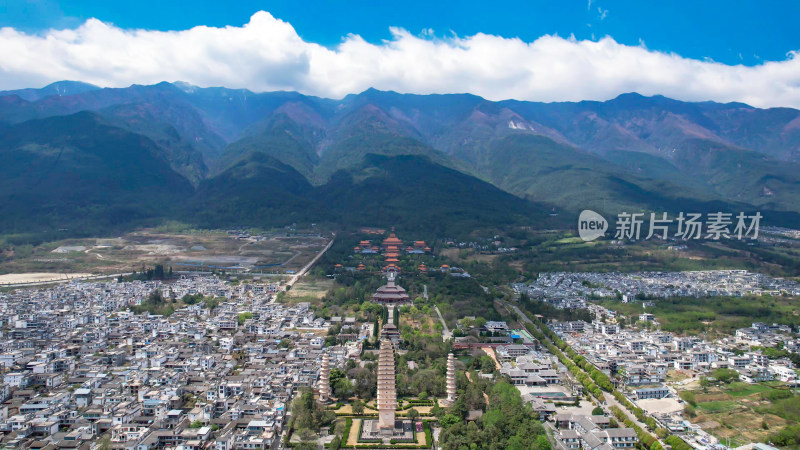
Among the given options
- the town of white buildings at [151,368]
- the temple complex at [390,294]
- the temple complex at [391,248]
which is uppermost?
the temple complex at [391,248]

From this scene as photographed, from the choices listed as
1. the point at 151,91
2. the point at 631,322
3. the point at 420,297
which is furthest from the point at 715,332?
the point at 151,91

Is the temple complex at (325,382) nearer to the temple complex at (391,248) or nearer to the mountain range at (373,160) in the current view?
the temple complex at (391,248)

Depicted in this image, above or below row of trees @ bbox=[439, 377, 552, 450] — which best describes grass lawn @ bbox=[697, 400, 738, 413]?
above

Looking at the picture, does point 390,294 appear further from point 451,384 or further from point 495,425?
point 495,425

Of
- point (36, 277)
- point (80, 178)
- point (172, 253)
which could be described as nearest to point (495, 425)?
point (36, 277)

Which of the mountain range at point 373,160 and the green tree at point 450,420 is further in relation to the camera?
the mountain range at point 373,160

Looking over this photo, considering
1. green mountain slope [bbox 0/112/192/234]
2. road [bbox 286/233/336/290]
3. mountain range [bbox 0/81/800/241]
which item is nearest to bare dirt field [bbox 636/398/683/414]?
road [bbox 286/233/336/290]

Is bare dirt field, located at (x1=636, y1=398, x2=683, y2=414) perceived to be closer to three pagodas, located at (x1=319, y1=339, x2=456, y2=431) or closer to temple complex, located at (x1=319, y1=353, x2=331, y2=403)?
three pagodas, located at (x1=319, y1=339, x2=456, y2=431)

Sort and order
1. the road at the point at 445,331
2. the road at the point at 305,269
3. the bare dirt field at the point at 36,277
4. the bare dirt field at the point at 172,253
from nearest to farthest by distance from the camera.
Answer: the road at the point at 445,331
the bare dirt field at the point at 36,277
the road at the point at 305,269
the bare dirt field at the point at 172,253

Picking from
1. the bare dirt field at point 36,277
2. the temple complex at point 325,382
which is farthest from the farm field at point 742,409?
the bare dirt field at point 36,277
